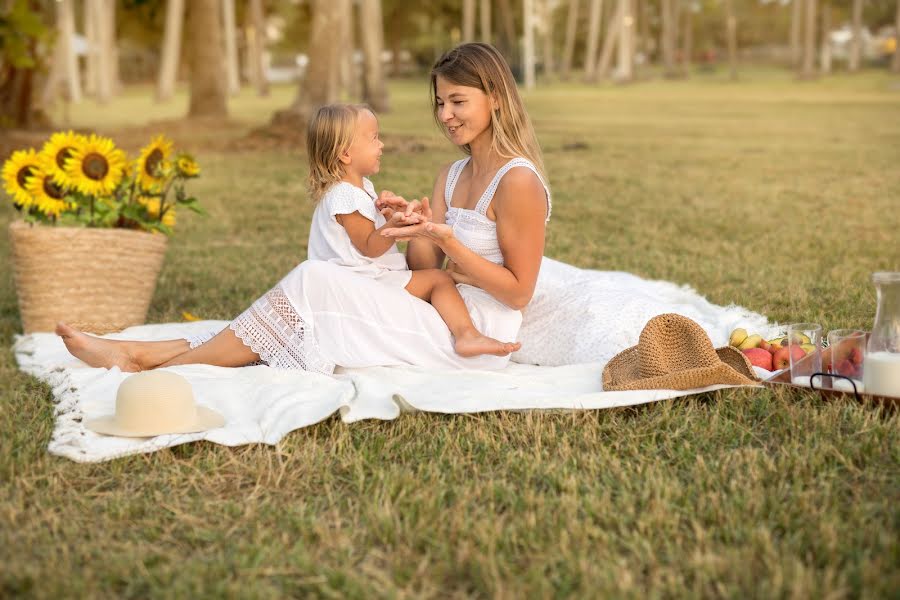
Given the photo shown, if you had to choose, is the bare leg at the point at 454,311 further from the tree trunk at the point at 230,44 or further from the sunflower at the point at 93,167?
the tree trunk at the point at 230,44

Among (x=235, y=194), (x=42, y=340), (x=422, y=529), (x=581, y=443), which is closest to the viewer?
(x=422, y=529)

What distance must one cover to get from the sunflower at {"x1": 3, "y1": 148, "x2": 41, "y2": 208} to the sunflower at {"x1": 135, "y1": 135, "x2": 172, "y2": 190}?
0.46 m

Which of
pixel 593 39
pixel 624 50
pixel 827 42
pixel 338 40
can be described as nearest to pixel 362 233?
pixel 338 40

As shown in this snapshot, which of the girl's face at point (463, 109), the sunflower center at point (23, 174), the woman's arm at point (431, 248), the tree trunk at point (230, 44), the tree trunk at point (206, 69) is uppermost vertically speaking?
the tree trunk at point (230, 44)

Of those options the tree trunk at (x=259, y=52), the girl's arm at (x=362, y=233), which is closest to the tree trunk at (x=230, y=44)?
the tree trunk at (x=259, y=52)

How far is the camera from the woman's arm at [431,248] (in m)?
4.22

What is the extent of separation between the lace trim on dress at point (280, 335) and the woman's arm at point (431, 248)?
0.60 metres

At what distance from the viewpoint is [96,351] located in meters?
4.08

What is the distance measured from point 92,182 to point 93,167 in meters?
0.07

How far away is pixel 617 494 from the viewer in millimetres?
2824

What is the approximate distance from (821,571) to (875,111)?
20836mm

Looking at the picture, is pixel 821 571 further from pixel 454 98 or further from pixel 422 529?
pixel 454 98

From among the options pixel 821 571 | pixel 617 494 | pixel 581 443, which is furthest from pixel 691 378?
Result: pixel 821 571

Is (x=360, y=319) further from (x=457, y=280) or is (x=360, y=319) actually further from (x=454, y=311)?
(x=457, y=280)
